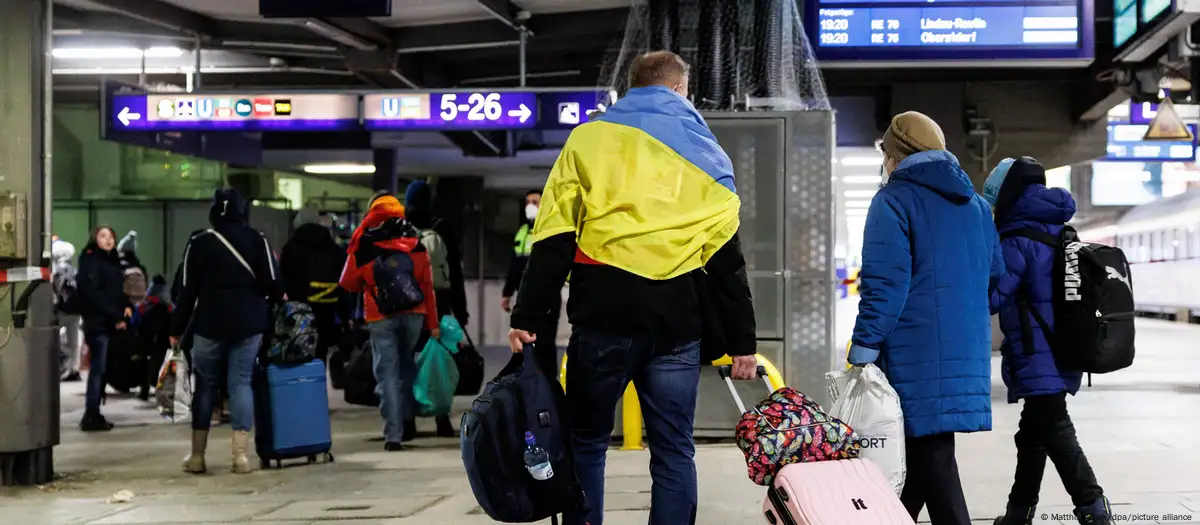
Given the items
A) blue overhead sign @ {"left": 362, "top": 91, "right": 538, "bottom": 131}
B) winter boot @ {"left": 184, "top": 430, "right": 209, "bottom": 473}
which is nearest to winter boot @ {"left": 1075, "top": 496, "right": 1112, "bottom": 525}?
winter boot @ {"left": 184, "top": 430, "right": 209, "bottom": 473}

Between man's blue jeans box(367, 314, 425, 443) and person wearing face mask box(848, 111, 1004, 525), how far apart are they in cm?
517

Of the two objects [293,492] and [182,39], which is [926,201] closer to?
[293,492]

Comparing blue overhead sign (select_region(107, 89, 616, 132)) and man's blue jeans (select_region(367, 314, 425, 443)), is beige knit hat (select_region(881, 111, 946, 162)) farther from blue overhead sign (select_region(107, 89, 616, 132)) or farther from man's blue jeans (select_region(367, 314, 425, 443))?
blue overhead sign (select_region(107, 89, 616, 132))

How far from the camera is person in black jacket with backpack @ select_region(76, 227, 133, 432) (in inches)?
464

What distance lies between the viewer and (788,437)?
4.13 metres

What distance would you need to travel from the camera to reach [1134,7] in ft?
39.0

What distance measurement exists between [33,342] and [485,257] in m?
15.5

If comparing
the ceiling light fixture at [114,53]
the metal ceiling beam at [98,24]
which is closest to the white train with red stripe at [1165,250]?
the ceiling light fixture at [114,53]

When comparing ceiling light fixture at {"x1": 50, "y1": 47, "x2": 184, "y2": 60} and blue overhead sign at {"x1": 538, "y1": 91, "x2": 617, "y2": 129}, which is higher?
ceiling light fixture at {"x1": 50, "y1": 47, "x2": 184, "y2": 60}

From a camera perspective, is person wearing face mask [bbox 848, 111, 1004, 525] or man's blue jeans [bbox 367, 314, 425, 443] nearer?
person wearing face mask [bbox 848, 111, 1004, 525]

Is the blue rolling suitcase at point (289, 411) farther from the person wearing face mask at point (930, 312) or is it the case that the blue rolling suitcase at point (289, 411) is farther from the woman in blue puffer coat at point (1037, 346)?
the person wearing face mask at point (930, 312)

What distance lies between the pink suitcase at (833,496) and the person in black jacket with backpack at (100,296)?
28.8ft

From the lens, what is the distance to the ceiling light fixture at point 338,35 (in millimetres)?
12418

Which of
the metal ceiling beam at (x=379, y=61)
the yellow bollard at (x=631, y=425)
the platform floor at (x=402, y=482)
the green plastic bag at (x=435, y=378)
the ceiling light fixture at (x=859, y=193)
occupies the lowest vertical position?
the platform floor at (x=402, y=482)
